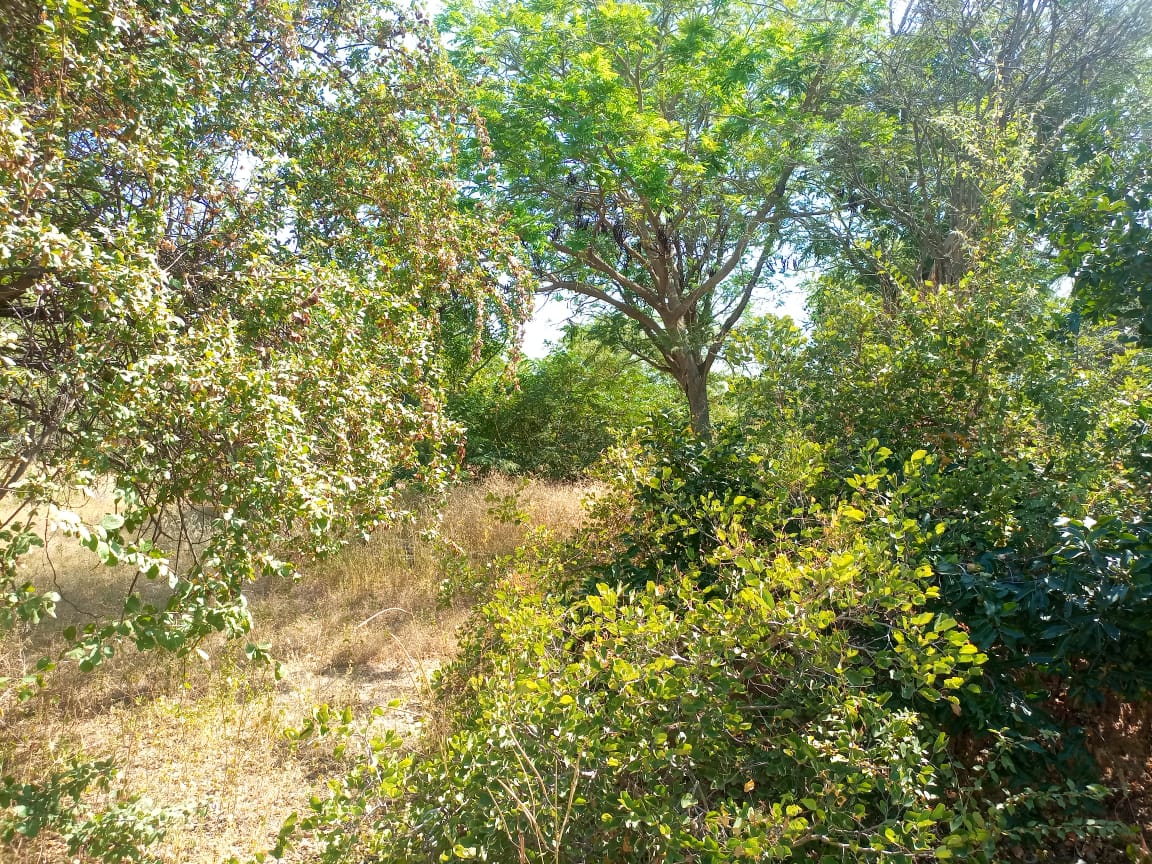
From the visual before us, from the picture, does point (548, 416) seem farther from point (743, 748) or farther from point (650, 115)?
point (743, 748)

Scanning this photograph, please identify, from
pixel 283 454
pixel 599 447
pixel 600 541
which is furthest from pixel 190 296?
pixel 599 447

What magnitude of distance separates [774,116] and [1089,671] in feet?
37.8

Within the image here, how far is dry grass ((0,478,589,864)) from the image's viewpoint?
4227mm

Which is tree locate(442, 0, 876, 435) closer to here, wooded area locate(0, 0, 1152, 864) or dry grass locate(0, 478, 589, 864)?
wooded area locate(0, 0, 1152, 864)

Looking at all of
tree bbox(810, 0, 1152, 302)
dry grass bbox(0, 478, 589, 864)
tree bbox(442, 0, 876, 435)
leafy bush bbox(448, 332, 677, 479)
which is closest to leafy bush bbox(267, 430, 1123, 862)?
dry grass bbox(0, 478, 589, 864)

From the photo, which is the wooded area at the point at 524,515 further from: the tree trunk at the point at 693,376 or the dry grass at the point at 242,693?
the tree trunk at the point at 693,376

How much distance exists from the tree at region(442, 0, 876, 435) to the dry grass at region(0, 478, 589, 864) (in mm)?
6151

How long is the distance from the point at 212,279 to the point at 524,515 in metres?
2.65

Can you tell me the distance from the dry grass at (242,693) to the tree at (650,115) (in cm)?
615

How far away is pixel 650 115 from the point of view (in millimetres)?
11719

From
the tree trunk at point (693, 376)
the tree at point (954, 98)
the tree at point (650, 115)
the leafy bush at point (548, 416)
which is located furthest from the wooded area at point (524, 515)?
the tree trunk at point (693, 376)

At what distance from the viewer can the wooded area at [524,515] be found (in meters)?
2.60

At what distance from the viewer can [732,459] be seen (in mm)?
4555

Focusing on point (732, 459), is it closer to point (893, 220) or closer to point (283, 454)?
point (283, 454)
